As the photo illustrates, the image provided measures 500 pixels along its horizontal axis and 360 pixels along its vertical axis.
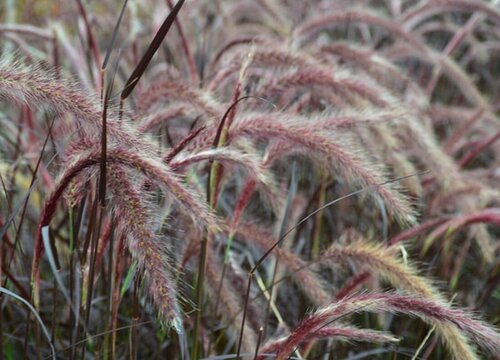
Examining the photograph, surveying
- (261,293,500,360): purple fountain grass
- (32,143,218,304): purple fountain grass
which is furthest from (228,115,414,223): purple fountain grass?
(32,143,218,304): purple fountain grass

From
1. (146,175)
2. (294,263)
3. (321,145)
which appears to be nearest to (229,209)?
(294,263)

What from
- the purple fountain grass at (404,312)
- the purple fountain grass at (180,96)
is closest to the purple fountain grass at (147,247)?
the purple fountain grass at (404,312)

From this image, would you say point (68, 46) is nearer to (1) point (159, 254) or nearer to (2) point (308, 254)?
(2) point (308, 254)

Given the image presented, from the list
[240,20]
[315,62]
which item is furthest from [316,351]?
[240,20]

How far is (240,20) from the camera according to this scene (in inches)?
294

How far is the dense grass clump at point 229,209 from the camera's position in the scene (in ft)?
5.68

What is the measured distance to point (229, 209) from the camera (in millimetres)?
3436

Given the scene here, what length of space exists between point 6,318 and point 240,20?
205 inches

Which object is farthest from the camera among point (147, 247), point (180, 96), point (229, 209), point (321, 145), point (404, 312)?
point (229, 209)

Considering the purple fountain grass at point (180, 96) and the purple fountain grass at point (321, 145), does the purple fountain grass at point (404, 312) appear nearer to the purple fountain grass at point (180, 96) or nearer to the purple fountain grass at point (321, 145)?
the purple fountain grass at point (321, 145)

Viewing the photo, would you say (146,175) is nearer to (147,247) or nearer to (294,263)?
(147,247)

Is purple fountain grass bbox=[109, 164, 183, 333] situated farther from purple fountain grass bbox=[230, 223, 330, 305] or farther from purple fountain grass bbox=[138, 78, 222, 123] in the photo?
purple fountain grass bbox=[230, 223, 330, 305]

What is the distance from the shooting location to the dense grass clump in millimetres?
1731

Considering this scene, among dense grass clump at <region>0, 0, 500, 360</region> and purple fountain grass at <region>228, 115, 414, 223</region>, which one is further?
purple fountain grass at <region>228, 115, 414, 223</region>
